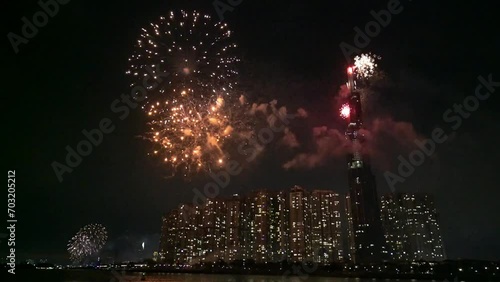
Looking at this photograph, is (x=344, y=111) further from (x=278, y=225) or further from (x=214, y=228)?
(x=278, y=225)

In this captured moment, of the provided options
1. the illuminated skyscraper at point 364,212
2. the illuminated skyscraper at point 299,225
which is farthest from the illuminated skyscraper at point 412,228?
the illuminated skyscraper at point 299,225

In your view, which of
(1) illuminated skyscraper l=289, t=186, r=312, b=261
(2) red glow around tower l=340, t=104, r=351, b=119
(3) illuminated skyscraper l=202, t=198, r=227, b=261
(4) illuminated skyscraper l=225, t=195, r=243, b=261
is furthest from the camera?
(1) illuminated skyscraper l=289, t=186, r=312, b=261

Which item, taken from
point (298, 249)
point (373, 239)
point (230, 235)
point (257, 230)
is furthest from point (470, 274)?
point (230, 235)

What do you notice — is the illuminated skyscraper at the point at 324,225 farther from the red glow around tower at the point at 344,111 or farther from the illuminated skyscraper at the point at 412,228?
the red glow around tower at the point at 344,111

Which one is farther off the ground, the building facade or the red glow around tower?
the red glow around tower

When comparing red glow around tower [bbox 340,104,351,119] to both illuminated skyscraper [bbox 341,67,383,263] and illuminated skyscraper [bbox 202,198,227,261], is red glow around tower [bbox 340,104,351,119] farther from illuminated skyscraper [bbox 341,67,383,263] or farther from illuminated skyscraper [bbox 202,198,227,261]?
illuminated skyscraper [bbox 341,67,383,263]

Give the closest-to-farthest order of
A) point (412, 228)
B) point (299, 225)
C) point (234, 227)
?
point (234, 227) < point (299, 225) < point (412, 228)

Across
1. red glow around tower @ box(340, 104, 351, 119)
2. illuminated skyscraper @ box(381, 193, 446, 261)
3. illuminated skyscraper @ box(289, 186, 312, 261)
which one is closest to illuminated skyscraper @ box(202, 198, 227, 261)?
illuminated skyscraper @ box(289, 186, 312, 261)

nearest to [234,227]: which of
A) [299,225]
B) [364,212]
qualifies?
[299,225]
